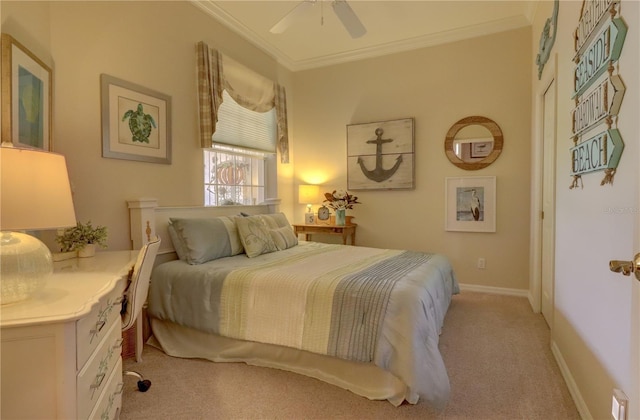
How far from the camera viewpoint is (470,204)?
392 cm

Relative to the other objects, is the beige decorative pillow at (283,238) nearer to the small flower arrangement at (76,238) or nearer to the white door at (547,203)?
the small flower arrangement at (76,238)

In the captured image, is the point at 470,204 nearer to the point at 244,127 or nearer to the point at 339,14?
the point at 339,14

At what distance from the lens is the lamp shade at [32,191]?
3.67 ft

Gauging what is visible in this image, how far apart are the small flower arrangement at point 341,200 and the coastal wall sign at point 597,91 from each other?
2707mm

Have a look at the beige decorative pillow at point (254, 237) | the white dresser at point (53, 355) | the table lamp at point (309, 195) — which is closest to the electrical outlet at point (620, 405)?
the white dresser at point (53, 355)

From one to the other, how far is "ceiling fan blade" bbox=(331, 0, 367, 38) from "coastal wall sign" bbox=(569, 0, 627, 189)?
1.51 meters

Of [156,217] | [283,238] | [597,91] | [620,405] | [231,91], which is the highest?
[231,91]

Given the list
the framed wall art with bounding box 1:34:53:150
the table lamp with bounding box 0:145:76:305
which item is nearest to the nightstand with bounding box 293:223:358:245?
the framed wall art with bounding box 1:34:53:150

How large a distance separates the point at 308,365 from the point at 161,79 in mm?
2584

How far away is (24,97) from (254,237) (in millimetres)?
1744

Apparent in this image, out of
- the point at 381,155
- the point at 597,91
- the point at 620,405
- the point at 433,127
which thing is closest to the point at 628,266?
the point at 620,405

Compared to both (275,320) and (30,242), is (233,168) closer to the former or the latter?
(275,320)

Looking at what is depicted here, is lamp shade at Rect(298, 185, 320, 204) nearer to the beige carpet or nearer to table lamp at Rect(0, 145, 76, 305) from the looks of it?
the beige carpet

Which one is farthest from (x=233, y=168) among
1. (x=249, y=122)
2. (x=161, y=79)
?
(x=161, y=79)
